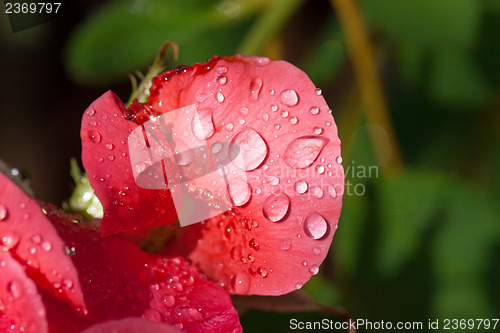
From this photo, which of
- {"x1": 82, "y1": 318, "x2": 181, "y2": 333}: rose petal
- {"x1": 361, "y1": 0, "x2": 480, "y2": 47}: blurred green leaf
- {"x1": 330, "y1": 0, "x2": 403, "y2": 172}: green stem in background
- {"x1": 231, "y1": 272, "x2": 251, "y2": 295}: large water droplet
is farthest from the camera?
{"x1": 330, "y1": 0, "x2": 403, "y2": 172}: green stem in background

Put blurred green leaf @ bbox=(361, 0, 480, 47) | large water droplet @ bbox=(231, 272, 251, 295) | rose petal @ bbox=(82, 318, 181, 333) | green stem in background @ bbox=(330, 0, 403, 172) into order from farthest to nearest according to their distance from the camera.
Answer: green stem in background @ bbox=(330, 0, 403, 172), blurred green leaf @ bbox=(361, 0, 480, 47), large water droplet @ bbox=(231, 272, 251, 295), rose petal @ bbox=(82, 318, 181, 333)

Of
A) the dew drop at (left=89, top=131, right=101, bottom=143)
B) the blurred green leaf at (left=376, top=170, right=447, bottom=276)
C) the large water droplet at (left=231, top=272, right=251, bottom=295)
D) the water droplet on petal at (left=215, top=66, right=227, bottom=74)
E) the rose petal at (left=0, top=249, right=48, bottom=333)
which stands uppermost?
the water droplet on petal at (left=215, top=66, right=227, bottom=74)

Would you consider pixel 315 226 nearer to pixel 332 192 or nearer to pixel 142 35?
pixel 332 192

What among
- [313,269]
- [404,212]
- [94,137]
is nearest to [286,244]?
[313,269]

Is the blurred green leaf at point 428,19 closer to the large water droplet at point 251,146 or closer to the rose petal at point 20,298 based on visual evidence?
the large water droplet at point 251,146

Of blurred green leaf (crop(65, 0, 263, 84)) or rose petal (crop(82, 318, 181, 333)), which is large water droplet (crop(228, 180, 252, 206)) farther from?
blurred green leaf (crop(65, 0, 263, 84))

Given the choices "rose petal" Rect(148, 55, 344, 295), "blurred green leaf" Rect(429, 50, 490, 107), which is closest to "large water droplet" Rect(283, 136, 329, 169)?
"rose petal" Rect(148, 55, 344, 295)

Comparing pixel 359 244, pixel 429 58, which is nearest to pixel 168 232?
pixel 359 244
